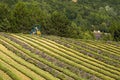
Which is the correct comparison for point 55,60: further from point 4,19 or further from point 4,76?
point 4,19

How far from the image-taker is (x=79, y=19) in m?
179

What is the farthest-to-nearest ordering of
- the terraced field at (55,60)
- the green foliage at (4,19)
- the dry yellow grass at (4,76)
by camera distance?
the green foliage at (4,19) < the terraced field at (55,60) < the dry yellow grass at (4,76)

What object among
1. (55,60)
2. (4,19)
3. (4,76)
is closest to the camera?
(4,76)

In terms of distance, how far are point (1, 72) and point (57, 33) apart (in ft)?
178

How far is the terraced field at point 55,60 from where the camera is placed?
25.2 metres

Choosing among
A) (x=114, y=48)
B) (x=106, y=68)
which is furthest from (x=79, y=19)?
(x=106, y=68)

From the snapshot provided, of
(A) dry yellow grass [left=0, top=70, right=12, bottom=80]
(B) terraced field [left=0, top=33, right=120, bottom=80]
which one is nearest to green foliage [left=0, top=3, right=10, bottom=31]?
(B) terraced field [left=0, top=33, right=120, bottom=80]

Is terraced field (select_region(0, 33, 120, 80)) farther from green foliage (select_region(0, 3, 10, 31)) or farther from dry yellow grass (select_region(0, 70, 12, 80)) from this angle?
green foliage (select_region(0, 3, 10, 31))

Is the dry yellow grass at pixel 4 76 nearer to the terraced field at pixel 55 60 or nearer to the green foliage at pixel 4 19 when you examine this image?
the terraced field at pixel 55 60

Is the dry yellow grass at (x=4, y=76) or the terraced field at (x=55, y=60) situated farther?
the terraced field at (x=55, y=60)

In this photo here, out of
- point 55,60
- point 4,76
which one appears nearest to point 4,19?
point 55,60

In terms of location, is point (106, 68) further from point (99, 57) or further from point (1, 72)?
point (1, 72)

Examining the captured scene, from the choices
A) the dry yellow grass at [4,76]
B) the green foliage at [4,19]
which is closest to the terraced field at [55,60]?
the dry yellow grass at [4,76]

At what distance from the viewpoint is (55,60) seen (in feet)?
102
